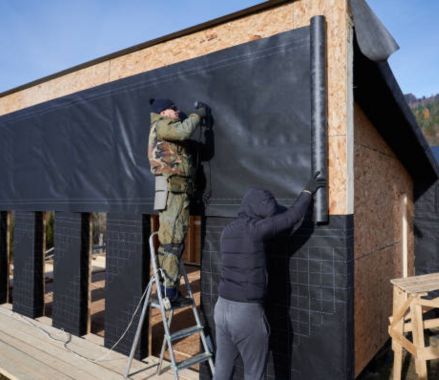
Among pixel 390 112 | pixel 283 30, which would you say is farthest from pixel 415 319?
pixel 283 30

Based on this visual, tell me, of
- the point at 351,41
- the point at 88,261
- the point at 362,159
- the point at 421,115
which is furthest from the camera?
the point at 421,115

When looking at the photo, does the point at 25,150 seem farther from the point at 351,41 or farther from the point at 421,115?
the point at 421,115

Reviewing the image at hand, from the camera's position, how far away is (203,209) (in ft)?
13.5

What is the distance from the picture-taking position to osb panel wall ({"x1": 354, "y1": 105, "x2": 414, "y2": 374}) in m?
4.30

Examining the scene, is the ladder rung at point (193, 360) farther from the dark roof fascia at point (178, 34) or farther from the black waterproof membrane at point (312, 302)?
the dark roof fascia at point (178, 34)

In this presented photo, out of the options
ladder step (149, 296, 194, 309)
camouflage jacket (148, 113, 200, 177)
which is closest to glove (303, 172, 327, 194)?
camouflage jacket (148, 113, 200, 177)

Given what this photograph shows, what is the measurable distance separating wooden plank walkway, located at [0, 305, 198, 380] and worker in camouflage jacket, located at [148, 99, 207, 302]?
54.6 inches

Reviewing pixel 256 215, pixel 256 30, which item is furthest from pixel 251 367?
pixel 256 30

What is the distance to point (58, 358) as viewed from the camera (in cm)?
464

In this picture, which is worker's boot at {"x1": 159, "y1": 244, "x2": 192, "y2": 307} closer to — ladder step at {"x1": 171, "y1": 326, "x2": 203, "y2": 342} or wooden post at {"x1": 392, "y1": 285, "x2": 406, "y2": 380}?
ladder step at {"x1": 171, "y1": 326, "x2": 203, "y2": 342}

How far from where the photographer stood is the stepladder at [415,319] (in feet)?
11.9

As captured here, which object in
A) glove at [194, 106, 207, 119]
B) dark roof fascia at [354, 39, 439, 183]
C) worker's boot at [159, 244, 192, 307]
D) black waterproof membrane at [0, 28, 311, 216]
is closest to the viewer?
black waterproof membrane at [0, 28, 311, 216]

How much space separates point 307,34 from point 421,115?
241 ft

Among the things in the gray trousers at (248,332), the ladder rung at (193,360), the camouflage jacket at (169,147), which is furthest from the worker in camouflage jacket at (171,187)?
the gray trousers at (248,332)
